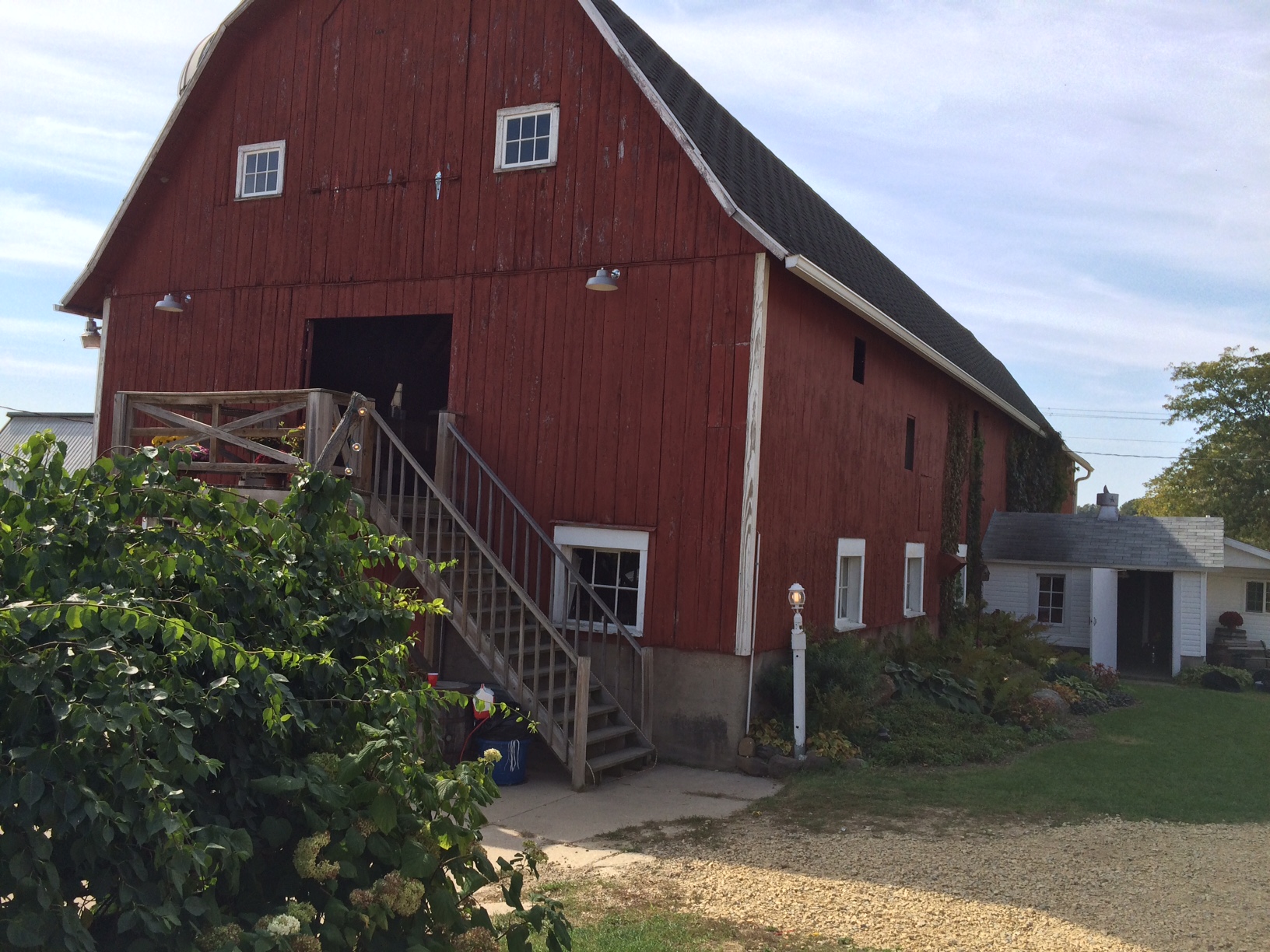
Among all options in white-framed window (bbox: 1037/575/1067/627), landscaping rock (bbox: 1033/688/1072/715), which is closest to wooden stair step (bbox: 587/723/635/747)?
landscaping rock (bbox: 1033/688/1072/715)

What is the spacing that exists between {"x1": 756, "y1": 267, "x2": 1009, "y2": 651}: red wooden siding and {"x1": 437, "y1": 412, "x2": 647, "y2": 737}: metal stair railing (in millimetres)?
1445

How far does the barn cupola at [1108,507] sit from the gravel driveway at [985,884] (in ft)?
48.8

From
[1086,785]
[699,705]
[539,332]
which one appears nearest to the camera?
[1086,785]

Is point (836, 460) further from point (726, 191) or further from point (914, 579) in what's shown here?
point (914, 579)

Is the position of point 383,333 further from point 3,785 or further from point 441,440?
point 3,785

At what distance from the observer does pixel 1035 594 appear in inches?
843

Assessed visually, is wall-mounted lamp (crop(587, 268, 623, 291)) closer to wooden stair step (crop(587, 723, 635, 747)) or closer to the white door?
wooden stair step (crop(587, 723, 635, 747))

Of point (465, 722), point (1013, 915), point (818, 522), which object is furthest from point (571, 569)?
point (1013, 915)

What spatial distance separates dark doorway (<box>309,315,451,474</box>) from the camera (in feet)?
46.7

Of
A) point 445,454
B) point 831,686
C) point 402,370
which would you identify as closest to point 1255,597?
point 831,686

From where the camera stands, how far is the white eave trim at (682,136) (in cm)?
1041

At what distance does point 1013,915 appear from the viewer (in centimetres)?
634

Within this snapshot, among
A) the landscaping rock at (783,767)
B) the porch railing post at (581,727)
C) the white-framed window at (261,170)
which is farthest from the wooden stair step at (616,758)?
the white-framed window at (261,170)

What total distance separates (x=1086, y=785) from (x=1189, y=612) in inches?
474
